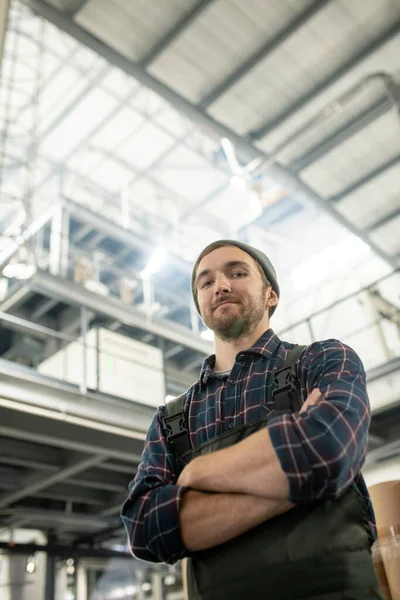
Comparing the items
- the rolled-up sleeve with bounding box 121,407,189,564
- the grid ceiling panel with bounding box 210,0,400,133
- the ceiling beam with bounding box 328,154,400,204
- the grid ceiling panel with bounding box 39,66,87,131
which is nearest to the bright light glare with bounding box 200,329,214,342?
the ceiling beam with bounding box 328,154,400,204

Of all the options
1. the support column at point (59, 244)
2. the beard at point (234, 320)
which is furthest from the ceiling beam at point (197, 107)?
the beard at point (234, 320)

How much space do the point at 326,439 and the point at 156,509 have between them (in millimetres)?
585

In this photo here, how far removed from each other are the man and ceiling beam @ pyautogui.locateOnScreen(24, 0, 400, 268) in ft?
19.2

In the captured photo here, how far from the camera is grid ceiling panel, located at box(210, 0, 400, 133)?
657 cm

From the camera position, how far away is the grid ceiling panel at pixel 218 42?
642cm

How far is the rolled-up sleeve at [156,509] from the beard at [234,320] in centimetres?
50

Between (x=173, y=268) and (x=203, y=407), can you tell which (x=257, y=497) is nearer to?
(x=203, y=407)

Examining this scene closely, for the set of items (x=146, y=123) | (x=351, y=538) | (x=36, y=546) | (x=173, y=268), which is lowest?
(x=351, y=538)

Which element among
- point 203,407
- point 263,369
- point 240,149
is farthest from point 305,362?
point 240,149

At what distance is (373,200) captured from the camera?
29.4 ft

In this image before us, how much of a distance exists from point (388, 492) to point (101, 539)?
34.9ft

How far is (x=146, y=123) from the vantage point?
17.8 meters

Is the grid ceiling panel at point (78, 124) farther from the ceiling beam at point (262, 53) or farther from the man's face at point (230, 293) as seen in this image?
the man's face at point (230, 293)

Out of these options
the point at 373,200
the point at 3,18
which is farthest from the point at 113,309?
the point at 3,18
